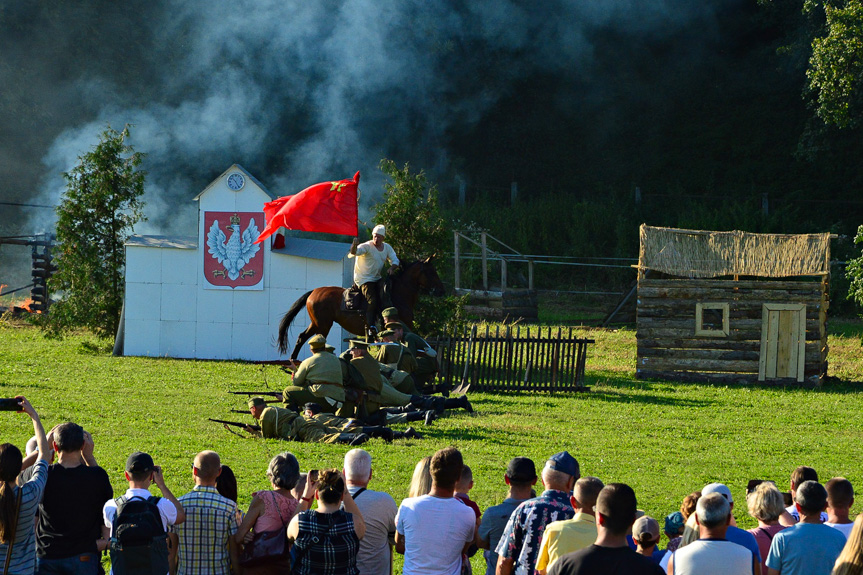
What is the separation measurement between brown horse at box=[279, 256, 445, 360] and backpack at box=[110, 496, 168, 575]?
12.7 metres

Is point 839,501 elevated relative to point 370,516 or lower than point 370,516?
elevated

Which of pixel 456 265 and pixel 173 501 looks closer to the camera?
pixel 173 501

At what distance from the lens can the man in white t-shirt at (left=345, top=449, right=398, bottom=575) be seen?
19.7ft

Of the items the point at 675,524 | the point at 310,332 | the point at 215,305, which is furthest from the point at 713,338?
the point at 675,524

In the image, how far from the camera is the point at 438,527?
18.6 ft

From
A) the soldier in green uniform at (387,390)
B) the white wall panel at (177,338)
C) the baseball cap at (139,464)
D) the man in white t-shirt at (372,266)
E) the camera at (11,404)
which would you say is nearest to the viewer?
the baseball cap at (139,464)

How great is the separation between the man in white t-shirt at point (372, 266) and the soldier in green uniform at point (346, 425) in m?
6.13

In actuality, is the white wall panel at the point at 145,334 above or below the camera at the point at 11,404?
below

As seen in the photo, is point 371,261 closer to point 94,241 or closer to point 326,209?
point 326,209

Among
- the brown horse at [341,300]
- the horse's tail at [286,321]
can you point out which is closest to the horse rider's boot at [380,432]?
the brown horse at [341,300]

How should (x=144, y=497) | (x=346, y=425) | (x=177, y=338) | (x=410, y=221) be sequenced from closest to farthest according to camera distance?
(x=144, y=497) → (x=346, y=425) → (x=410, y=221) → (x=177, y=338)

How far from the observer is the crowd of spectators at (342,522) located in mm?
5266

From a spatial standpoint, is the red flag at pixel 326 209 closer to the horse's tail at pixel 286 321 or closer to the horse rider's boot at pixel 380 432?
the horse's tail at pixel 286 321

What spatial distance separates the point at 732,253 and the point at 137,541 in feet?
55.0
